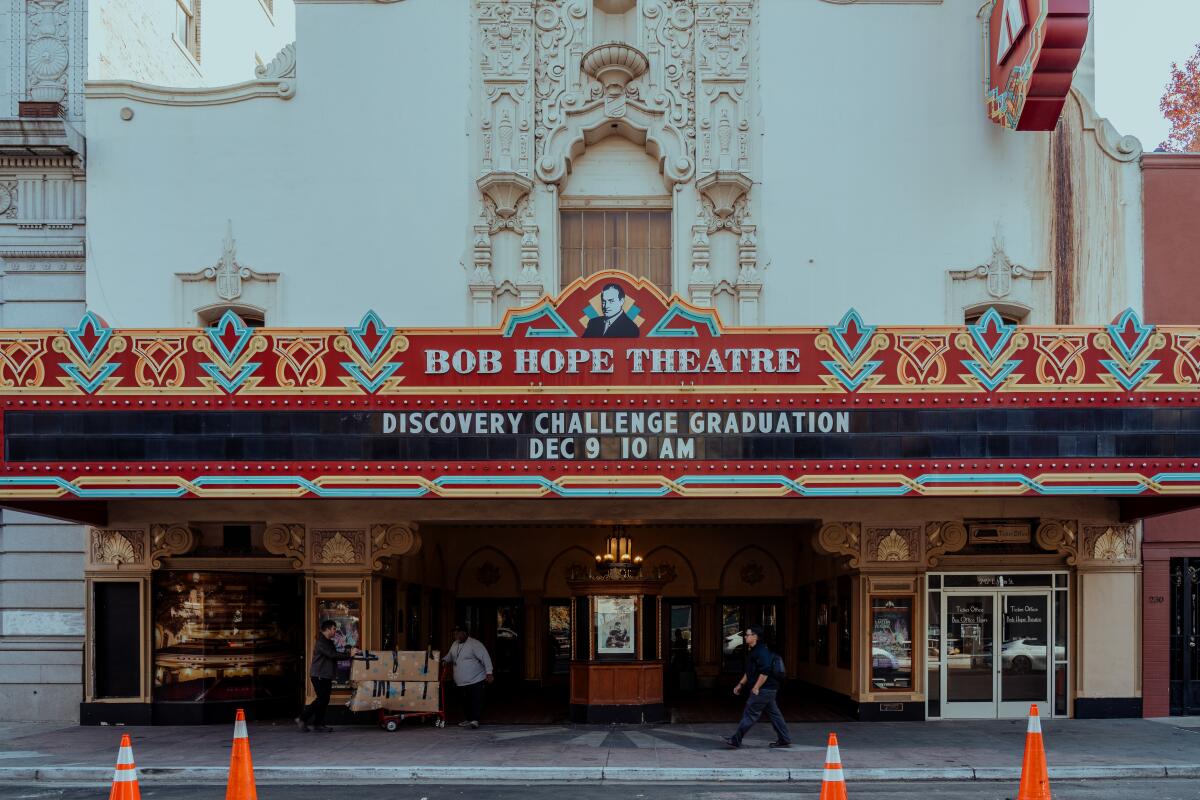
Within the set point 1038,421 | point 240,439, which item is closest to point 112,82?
point 240,439

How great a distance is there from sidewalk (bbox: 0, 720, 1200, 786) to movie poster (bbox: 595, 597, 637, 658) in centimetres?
123

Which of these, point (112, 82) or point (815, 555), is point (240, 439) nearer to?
point (112, 82)

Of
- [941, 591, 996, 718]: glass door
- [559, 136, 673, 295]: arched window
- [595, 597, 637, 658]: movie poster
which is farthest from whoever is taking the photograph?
[559, 136, 673, 295]: arched window

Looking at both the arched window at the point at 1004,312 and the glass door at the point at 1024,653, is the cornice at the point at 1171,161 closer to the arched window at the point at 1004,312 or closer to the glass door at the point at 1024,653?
the arched window at the point at 1004,312

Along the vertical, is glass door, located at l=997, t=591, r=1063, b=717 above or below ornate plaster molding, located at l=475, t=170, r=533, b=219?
below

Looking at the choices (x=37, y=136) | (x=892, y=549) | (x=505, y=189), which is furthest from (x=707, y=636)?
(x=37, y=136)

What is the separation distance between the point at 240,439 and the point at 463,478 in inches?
112

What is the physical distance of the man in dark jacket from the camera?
16812 mm

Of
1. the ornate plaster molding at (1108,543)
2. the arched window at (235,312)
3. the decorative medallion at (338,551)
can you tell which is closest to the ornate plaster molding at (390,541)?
the decorative medallion at (338,551)

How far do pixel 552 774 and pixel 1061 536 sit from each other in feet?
29.8

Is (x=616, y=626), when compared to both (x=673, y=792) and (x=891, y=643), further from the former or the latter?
(x=673, y=792)

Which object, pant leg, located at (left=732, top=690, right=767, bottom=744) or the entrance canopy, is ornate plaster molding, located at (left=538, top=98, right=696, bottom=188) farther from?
pant leg, located at (left=732, top=690, right=767, bottom=744)

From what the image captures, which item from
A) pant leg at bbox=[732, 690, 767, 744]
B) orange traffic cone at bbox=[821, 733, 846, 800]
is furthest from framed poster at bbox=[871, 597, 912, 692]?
orange traffic cone at bbox=[821, 733, 846, 800]

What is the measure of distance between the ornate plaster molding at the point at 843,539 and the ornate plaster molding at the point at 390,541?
611 cm
